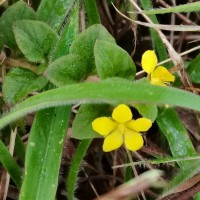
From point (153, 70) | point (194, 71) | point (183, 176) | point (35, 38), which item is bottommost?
point (183, 176)

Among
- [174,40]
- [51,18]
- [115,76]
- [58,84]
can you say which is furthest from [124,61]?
[174,40]

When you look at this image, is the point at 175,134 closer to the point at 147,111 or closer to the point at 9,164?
the point at 147,111

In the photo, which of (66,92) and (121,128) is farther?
(121,128)

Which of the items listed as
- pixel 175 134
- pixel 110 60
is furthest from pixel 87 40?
pixel 175 134

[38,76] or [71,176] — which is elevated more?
[38,76]

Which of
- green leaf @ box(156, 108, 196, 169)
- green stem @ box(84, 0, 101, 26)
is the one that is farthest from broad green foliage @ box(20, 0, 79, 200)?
green leaf @ box(156, 108, 196, 169)

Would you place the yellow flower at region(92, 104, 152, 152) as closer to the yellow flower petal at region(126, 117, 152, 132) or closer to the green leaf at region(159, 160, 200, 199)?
the yellow flower petal at region(126, 117, 152, 132)

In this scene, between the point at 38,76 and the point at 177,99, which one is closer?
the point at 177,99

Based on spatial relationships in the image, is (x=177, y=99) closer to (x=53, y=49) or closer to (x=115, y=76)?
(x=115, y=76)
